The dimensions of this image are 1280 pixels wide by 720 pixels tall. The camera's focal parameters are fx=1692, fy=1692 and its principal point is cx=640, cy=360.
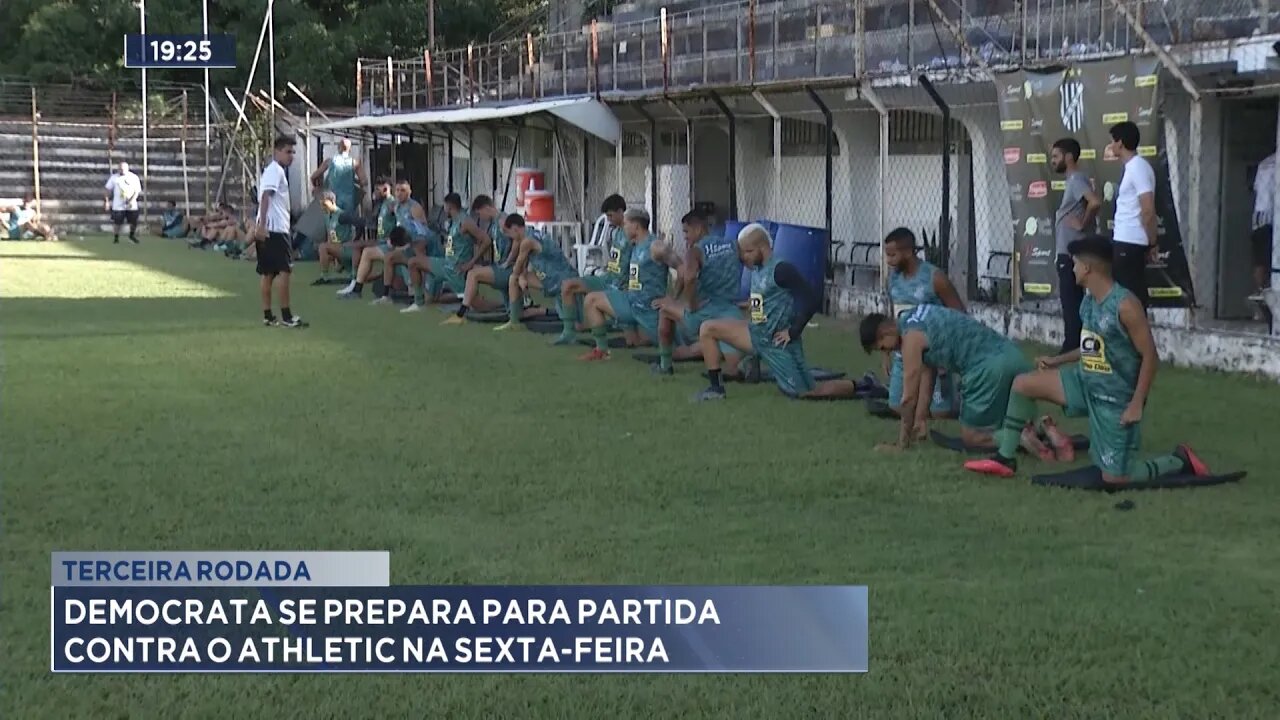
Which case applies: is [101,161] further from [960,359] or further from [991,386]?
[991,386]

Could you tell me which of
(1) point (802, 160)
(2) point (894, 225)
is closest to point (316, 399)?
(2) point (894, 225)

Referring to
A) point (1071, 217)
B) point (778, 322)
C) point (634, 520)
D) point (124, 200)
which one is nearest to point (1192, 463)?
point (634, 520)

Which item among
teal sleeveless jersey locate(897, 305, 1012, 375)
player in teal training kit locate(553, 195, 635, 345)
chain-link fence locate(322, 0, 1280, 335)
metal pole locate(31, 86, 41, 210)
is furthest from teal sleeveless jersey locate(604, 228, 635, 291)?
metal pole locate(31, 86, 41, 210)

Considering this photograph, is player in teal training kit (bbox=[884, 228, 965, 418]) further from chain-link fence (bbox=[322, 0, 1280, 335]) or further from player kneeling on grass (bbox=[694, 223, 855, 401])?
chain-link fence (bbox=[322, 0, 1280, 335])

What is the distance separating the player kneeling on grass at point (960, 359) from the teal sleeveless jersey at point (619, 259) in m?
5.30

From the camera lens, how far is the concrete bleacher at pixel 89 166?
39.3 metres

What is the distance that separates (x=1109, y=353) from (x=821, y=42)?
A: 1185cm

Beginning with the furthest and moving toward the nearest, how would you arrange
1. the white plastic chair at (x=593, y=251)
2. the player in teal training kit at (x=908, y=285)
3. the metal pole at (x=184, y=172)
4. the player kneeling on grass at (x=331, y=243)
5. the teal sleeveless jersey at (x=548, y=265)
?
1. the metal pole at (x=184, y=172)
2. the player kneeling on grass at (x=331, y=243)
3. the white plastic chair at (x=593, y=251)
4. the teal sleeveless jersey at (x=548, y=265)
5. the player in teal training kit at (x=908, y=285)

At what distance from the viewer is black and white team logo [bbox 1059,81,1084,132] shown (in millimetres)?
13969

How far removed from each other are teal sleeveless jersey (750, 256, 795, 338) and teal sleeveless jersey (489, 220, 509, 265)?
6469 millimetres

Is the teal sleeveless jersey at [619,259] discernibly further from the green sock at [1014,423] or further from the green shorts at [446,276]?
the green sock at [1014,423]

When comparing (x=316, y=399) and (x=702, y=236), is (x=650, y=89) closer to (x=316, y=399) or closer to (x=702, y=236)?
(x=702, y=236)

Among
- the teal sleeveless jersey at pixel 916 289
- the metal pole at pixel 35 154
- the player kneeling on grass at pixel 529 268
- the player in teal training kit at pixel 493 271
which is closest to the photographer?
the teal sleeveless jersey at pixel 916 289

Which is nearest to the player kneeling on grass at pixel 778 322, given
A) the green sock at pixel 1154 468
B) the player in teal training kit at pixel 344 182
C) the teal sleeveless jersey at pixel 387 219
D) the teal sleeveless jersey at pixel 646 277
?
the teal sleeveless jersey at pixel 646 277
